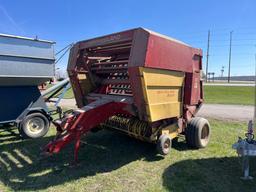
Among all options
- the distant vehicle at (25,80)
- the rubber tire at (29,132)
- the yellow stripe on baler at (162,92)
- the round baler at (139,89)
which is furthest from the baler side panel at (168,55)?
the rubber tire at (29,132)

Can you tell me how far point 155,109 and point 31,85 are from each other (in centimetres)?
361

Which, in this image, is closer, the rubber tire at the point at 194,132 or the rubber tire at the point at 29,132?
the rubber tire at the point at 194,132

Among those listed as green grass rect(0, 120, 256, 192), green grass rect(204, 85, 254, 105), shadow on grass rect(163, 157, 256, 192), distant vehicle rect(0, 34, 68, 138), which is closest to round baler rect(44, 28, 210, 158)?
green grass rect(0, 120, 256, 192)

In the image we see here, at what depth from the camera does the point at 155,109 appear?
416cm

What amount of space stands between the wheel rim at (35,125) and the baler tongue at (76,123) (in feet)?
8.07

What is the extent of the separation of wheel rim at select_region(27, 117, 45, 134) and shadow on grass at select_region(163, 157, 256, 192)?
3.60 metres

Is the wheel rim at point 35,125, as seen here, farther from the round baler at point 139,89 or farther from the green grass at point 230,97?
the green grass at point 230,97

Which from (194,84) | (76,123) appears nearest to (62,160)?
(76,123)

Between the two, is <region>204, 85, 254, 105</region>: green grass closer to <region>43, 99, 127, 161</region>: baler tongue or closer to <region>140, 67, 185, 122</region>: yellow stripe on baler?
<region>140, 67, 185, 122</region>: yellow stripe on baler

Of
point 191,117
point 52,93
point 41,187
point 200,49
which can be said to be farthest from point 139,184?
point 52,93

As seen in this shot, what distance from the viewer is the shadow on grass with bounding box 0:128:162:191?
3717mm

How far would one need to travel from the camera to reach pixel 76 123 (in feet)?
13.3

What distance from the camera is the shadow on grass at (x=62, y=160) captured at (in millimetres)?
3717

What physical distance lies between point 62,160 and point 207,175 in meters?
2.38
